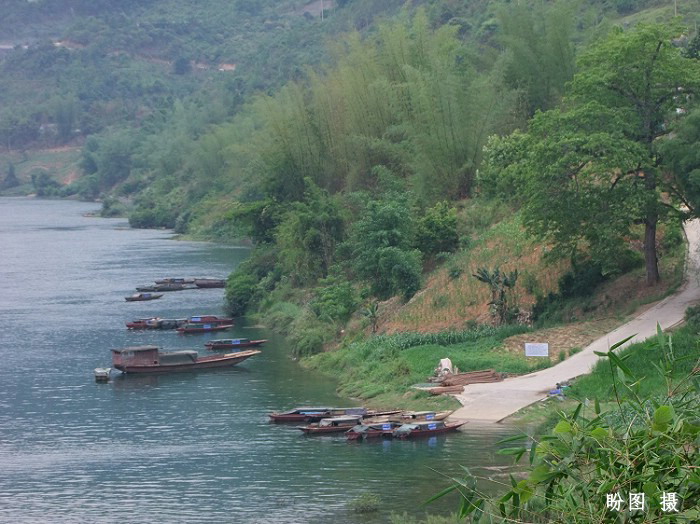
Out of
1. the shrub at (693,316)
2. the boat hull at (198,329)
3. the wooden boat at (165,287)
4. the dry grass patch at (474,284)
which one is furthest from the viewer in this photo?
the wooden boat at (165,287)

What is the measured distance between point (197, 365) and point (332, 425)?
10643 millimetres

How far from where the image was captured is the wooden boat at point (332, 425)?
1107 inches

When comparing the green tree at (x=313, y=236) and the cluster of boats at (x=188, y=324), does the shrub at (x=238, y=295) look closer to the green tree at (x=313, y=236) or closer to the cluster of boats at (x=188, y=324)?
the green tree at (x=313, y=236)

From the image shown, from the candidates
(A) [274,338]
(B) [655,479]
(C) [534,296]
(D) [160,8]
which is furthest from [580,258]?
(D) [160,8]

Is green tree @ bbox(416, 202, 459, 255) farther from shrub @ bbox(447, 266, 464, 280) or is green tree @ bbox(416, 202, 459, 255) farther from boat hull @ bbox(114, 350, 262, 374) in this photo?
boat hull @ bbox(114, 350, 262, 374)

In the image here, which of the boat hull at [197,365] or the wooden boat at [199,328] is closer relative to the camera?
the boat hull at [197,365]

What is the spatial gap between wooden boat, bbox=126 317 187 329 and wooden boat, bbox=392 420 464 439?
20.4 metres

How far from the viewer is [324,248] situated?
158ft

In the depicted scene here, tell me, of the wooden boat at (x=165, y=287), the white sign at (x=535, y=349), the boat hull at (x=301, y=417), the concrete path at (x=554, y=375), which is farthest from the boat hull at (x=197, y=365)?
the wooden boat at (x=165, y=287)

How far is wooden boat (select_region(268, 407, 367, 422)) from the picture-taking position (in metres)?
29.2

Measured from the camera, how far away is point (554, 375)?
29.2 metres

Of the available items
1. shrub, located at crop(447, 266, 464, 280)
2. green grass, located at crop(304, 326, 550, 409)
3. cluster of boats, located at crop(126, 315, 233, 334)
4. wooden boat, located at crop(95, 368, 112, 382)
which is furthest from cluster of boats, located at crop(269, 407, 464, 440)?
cluster of boats, located at crop(126, 315, 233, 334)

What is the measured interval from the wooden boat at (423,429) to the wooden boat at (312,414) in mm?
1864

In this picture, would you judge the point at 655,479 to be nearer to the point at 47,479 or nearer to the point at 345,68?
the point at 47,479
